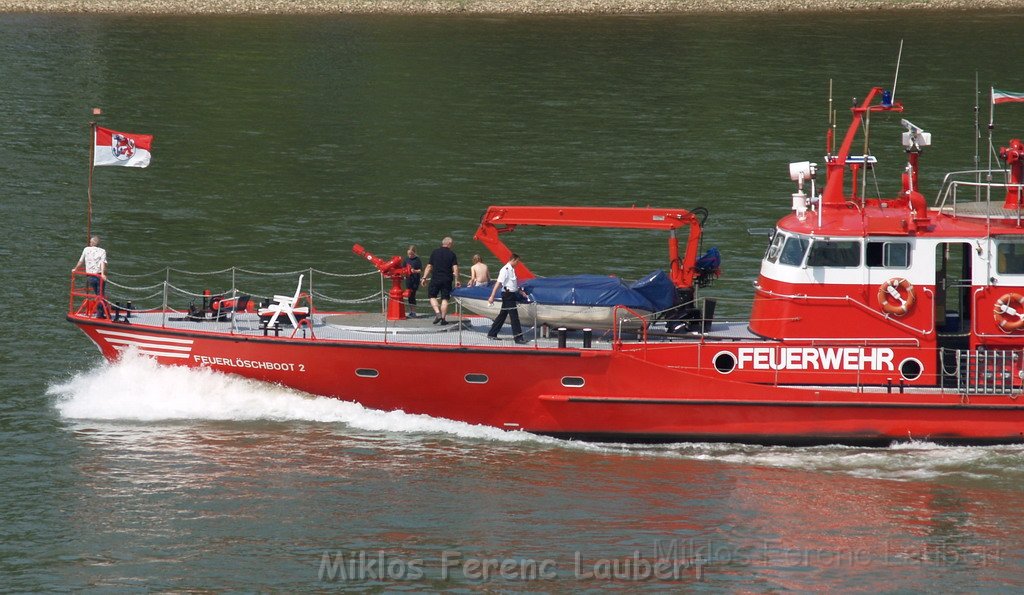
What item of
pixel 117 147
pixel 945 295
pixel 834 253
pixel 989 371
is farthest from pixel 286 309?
pixel 989 371

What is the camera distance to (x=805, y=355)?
2275 centimetres

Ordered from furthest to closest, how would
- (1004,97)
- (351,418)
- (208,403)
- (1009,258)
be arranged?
(208,403) < (351,418) < (1009,258) < (1004,97)

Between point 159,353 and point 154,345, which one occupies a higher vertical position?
point 154,345

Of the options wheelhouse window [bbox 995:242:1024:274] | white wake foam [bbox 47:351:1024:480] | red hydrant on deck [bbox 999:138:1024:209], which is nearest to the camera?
white wake foam [bbox 47:351:1024:480]

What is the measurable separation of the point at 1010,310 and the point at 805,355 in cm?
327

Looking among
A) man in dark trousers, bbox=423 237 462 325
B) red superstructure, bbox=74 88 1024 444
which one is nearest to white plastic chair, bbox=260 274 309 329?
red superstructure, bbox=74 88 1024 444

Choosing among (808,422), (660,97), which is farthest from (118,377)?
(660,97)

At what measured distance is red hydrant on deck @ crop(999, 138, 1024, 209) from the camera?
73.7 feet

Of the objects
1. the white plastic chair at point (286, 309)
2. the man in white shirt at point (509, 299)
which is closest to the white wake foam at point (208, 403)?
the white plastic chair at point (286, 309)

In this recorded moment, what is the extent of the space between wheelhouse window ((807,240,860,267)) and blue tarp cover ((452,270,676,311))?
96.8 inches

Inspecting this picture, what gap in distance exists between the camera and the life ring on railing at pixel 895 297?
22.4 meters

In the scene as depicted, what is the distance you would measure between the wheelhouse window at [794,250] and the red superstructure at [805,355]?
26mm

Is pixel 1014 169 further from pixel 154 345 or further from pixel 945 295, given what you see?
pixel 154 345

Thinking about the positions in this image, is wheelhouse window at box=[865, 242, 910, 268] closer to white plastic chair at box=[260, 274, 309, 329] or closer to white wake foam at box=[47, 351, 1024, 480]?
white wake foam at box=[47, 351, 1024, 480]
